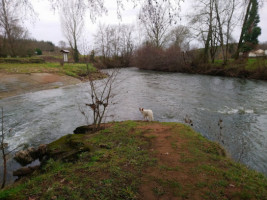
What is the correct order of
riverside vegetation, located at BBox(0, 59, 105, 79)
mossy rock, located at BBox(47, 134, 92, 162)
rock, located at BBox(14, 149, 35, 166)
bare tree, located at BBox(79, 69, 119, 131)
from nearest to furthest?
mossy rock, located at BBox(47, 134, 92, 162)
rock, located at BBox(14, 149, 35, 166)
bare tree, located at BBox(79, 69, 119, 131)
riverside vegetation, located at BBox(0, 59, 105, 79)

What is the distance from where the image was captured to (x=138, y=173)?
336 cm

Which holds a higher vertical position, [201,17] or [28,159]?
[201,17]

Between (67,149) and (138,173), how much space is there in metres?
2.23

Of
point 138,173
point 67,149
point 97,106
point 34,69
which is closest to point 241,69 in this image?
point 97,106

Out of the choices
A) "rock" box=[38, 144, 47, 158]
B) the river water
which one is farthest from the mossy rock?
the river water

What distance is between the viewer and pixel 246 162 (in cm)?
455

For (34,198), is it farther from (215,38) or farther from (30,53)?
(30,53)

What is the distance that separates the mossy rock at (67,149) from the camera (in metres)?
4.04

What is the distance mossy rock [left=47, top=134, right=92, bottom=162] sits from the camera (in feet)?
13.3

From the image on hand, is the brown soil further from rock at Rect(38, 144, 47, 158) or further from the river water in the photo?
rock at Rect(38, 144, 47, 158)

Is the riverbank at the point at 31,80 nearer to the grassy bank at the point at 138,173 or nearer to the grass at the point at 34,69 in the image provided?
the grass at the point at 34,69

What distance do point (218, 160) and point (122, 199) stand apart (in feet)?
8.53

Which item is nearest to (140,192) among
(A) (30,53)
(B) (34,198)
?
(B) (34,198)

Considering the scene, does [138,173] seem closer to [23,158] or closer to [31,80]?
[23,158]
